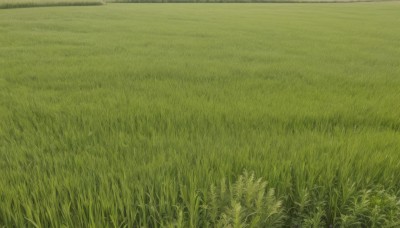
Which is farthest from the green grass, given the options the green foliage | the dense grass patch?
the dense grass patch

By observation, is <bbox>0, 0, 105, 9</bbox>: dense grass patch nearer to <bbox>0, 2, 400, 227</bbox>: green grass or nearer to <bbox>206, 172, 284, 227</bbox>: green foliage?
<bbox>0, 2, 400, 227</bbox>: green grass

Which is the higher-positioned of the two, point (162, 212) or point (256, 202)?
point (256, 202)

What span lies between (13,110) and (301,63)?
3896 millimetres

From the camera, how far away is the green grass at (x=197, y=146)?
1.14 m

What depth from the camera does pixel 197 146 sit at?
166 cm

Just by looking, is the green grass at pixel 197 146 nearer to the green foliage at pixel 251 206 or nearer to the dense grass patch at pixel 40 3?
the green foliage at pixel 251 206

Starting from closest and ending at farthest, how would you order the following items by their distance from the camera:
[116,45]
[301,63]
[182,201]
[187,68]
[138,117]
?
1. [182,201]
2. [138,117]
3. [187,68]
4. [301,63]
5. [116,45]

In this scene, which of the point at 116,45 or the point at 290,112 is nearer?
the point at 290,112

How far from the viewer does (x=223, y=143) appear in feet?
5.60

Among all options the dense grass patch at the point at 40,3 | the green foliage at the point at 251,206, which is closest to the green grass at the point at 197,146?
the green foliage at the point at 251,206

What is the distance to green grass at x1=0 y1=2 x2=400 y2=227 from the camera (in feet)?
3.75

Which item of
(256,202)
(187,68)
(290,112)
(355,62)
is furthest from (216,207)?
(355,62)

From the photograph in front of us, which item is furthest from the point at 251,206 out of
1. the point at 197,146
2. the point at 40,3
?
the point at 40,3

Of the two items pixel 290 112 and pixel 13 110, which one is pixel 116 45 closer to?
pixel 13 110
